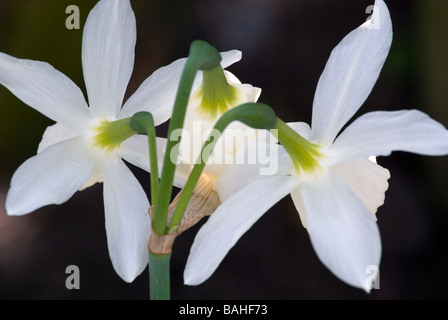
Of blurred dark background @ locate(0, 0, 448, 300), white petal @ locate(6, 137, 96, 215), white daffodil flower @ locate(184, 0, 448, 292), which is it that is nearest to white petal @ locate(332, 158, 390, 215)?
white daffodil flower @ locate(184, 0, 448, 292)

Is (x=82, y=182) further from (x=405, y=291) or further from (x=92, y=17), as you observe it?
(x=405, y=291)

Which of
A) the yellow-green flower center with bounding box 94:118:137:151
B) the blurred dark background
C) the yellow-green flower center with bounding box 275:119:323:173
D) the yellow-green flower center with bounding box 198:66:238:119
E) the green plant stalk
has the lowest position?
the green plant stalk

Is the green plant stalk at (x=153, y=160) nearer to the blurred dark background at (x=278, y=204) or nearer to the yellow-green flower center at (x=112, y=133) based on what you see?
the yellow-green flower center at (x=112, y=133)

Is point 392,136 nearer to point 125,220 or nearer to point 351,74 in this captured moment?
point 351,74

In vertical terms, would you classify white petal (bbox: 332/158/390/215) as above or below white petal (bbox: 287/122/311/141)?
below

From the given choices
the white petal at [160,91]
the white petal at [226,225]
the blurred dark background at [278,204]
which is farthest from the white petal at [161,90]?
the blurred dark background at [278,204]

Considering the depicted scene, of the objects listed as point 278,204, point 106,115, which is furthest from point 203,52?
point 278,204

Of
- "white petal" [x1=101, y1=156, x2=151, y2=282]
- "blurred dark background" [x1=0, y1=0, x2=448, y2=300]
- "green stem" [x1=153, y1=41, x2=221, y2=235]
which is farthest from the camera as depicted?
"blurred dark background" [x1=0, y1=0, x2=448, y2=300]

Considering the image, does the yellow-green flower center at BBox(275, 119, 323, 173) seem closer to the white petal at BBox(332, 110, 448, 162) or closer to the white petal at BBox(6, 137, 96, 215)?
the white petal at BBox(332, 110, 448, 162)
